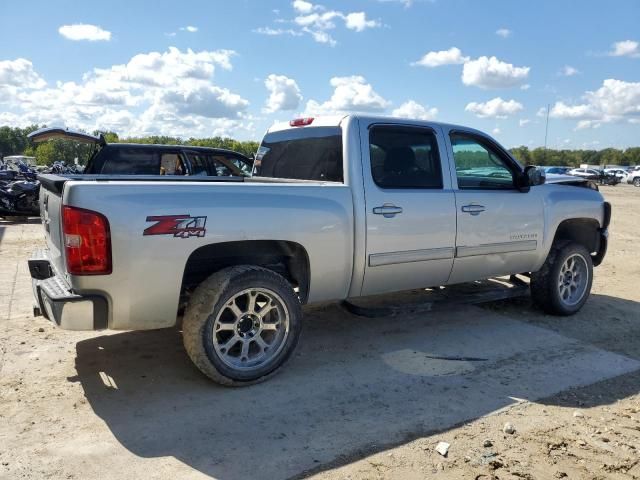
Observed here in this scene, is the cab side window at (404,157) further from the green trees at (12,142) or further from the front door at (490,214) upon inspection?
the green trees at (12,142)

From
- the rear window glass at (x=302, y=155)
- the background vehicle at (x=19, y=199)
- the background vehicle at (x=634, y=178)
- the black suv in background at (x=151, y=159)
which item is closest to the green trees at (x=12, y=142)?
the background vehicle at (x=634, y=178)

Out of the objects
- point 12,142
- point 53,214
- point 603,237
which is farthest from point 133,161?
point 12,142

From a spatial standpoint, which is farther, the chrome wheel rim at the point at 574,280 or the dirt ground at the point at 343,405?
the chrome wheel rim at the point at 574,280

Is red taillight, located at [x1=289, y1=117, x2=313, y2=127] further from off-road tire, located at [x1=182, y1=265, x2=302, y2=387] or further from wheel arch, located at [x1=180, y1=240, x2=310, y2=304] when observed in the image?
off-road tire, located at [x1=182, y1=265, x2=302, y2=387]

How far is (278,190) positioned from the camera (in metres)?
4.04

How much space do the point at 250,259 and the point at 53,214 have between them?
1413 millimetres

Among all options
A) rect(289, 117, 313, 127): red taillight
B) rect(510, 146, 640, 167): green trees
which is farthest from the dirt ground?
rect(510, 146, 640, 167): green trees

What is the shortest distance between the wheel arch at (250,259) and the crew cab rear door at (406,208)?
55 centimetres

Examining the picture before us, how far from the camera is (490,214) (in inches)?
206

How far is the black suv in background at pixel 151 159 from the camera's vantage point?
8898 millimetres

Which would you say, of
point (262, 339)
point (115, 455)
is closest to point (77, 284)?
point (115, 455)

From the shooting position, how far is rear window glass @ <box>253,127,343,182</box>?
467 centimetres

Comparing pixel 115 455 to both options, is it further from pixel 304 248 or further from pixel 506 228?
pixel 506 228

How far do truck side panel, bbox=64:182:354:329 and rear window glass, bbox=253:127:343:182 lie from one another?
0.51 metres
